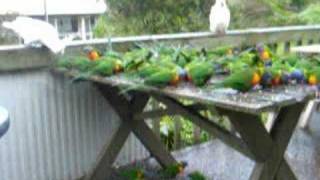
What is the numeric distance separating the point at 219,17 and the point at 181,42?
44 cm

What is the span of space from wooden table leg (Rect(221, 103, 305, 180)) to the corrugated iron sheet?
144 cm

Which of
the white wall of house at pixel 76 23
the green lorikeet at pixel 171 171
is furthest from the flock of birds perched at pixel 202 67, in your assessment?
the white wall of house at pixel 76 23

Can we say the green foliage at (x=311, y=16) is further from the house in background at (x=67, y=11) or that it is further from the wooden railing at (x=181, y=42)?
the house in background at (x=67, y=11)

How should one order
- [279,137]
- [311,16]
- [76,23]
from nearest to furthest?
[279,137]
[311,16]
[76,23]

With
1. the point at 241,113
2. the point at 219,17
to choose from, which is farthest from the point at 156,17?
the point at 241,113

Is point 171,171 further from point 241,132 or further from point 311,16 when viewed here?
point 311,16

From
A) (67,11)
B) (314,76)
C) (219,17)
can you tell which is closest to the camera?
(314,76)

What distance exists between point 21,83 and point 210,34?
62.7 inches

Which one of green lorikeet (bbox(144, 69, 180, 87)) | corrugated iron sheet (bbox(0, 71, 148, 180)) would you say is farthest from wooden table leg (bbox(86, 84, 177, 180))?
green lorikeet (bbox(144, 69, 180, 87))

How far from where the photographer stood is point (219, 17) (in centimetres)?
394

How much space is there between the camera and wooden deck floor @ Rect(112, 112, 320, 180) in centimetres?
367

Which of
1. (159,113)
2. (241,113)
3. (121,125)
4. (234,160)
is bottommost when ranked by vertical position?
(234,160)

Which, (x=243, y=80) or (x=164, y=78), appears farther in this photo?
(x=164, y=78)

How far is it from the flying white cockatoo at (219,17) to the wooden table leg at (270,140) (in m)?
1.66
